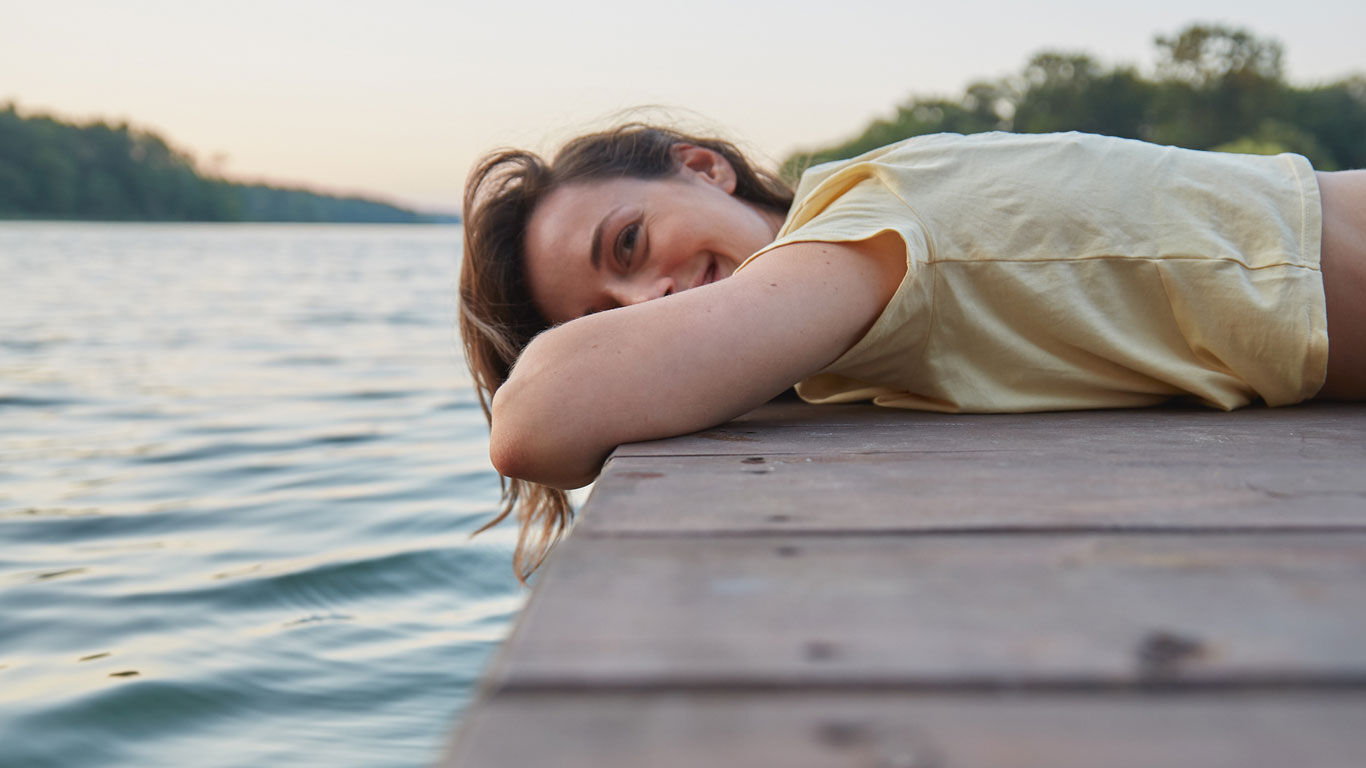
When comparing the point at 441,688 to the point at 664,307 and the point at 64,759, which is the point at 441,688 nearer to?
the point at 64,759

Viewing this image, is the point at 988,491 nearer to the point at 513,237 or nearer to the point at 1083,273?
the point at 1083,273

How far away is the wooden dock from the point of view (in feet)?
1.89

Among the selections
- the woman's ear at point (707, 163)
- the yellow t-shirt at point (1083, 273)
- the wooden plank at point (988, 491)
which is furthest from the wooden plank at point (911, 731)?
the woman's ear at point (707, 163)

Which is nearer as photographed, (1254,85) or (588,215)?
(588,215)

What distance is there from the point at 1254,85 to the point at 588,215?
5797 centimetres

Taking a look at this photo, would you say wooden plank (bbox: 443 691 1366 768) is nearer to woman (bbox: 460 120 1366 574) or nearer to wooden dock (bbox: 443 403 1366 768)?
wooden dock (bbox: 443 403 1366 768)

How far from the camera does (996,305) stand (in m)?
1.82

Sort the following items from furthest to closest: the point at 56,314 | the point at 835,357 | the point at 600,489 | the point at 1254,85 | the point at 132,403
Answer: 1. the point at 1254,85
2. the point at 56,314
3. the point at 132,403
4. the point at 835,357
5. the point at 600,489

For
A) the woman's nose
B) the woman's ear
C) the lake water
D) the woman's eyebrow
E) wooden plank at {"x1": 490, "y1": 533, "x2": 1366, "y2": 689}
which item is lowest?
the lake water

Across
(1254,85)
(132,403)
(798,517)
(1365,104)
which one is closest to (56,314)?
(132,403)

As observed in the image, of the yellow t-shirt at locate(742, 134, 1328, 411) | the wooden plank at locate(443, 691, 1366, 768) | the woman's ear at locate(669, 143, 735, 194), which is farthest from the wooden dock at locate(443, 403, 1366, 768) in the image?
the woman's ear at locate(669, 143, 735, 194)

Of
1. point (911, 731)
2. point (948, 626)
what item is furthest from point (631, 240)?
point (911, 731)

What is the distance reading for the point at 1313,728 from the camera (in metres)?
0.57

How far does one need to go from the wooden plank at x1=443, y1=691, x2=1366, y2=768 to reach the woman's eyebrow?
5.63ft
